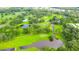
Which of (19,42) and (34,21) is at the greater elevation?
(34,21)

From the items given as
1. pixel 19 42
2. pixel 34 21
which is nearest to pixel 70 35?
pixel 34 21

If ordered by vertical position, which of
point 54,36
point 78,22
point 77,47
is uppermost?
point 78,22

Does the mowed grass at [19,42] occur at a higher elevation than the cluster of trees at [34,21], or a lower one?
lower

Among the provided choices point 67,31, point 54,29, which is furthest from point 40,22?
point 67,31

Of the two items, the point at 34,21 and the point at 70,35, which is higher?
the point at 34,21

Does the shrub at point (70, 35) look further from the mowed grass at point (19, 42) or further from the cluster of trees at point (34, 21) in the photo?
the mowed grass at point (19, 42)

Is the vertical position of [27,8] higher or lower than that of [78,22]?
higher

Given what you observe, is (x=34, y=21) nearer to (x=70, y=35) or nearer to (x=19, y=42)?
(x=19, y=42)

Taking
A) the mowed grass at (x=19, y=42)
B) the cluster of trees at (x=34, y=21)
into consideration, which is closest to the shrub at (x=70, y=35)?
the cluster of trees at (x=34, y=21)
